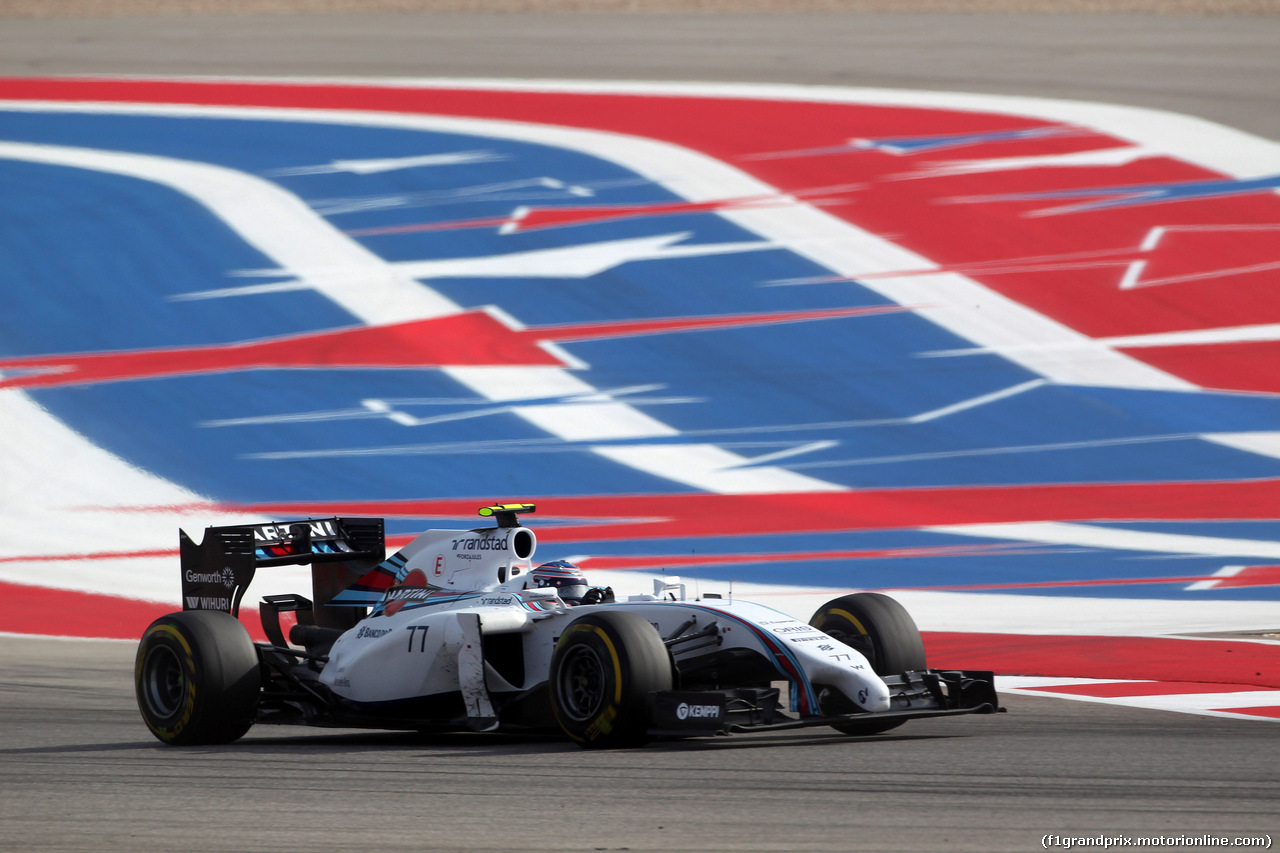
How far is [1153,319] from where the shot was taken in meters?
22.2

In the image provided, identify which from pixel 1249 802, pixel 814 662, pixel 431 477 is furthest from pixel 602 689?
pixel 431 477

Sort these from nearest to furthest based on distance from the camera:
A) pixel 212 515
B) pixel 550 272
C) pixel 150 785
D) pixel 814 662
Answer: pixel 150 785, pixel 814 662, pixel 212 515, pixel 550 272

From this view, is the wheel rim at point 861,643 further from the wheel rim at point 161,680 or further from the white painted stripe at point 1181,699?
the wheel rim at point 161,680

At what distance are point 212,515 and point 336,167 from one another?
1040cm

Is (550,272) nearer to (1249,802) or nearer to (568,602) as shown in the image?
(568,602)

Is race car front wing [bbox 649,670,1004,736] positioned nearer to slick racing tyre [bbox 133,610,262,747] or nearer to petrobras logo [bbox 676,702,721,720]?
petrobras logo [bbox 676,702,721,720]

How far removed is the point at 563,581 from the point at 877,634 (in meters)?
1.90

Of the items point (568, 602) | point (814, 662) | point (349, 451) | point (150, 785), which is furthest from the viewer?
point (349, 451)

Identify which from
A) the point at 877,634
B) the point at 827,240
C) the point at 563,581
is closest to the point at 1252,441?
the point at 827,240

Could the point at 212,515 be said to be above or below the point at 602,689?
above

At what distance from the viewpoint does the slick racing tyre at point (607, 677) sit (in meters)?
8.14

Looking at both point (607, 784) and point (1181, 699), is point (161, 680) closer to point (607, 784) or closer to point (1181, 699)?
point (607, 784)

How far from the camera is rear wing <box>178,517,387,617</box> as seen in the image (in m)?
10.5

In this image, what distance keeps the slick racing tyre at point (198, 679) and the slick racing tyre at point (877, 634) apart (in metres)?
3.43
